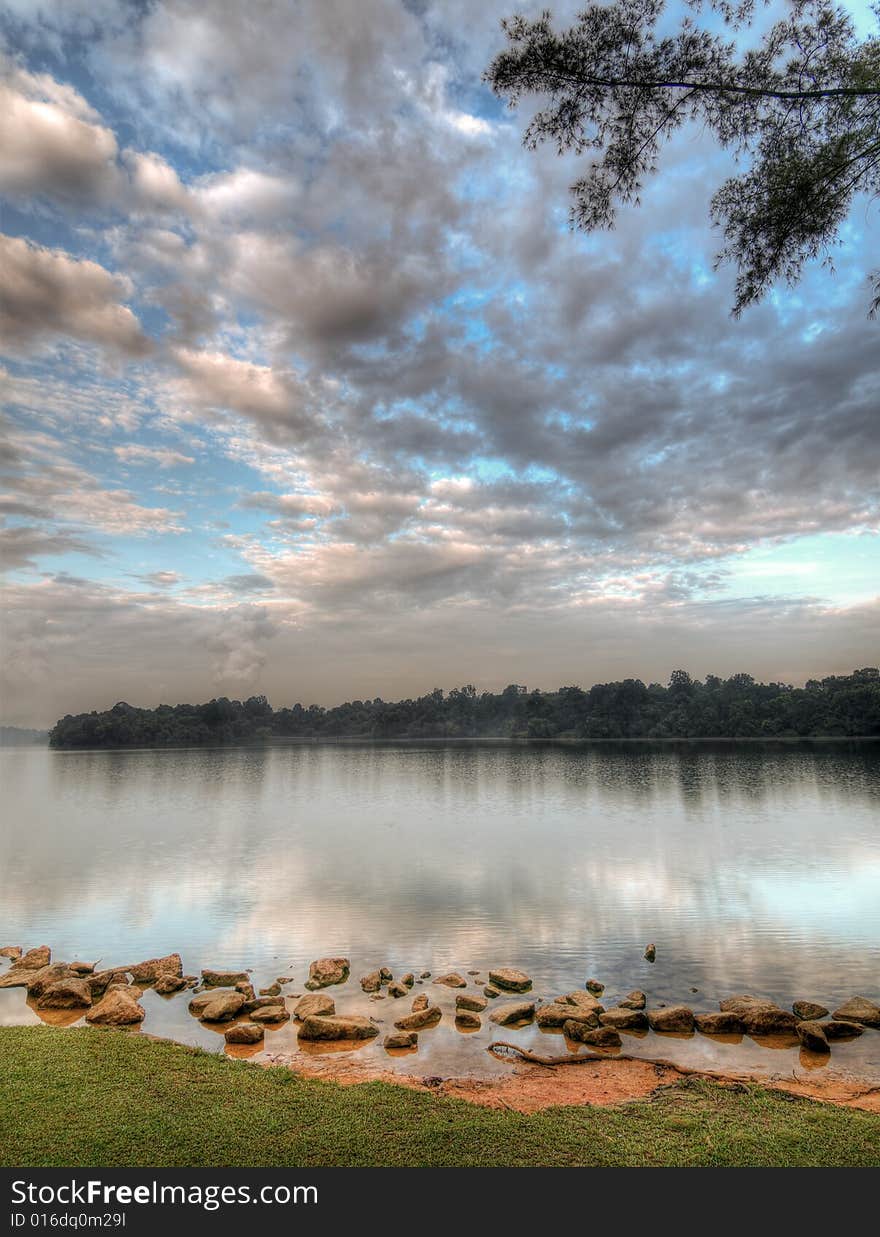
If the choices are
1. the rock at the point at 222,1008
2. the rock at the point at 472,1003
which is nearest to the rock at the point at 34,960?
the rock at the point at 222,1008

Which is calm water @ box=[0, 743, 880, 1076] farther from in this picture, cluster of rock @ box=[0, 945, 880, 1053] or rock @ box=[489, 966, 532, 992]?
rock @ box=[489, 966, 532, 992]

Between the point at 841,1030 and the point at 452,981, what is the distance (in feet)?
18.4

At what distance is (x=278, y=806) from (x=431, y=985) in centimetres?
3174

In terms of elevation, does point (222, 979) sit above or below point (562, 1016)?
below

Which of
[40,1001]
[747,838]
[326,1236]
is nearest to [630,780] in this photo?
[747,838]

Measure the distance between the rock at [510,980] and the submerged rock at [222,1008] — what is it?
4.00 meters

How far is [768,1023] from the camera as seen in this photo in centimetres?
881

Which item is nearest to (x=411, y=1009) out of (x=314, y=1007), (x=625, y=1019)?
(x=314, y=1007)

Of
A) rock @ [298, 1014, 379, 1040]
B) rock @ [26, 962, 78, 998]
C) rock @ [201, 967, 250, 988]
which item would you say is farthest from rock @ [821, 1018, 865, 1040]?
rock @ [26, 962, 78, 998]

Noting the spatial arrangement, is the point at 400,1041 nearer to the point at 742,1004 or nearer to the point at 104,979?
the point at 742,1004

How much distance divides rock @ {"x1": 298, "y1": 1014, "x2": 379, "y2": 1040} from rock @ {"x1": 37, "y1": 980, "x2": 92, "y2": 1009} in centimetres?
360

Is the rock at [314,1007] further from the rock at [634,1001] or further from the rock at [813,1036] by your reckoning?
the rock at [813,1036]

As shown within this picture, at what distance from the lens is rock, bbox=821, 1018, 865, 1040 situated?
8.66 meters

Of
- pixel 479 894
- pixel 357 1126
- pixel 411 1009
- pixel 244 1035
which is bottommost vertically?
pixel 479 894
